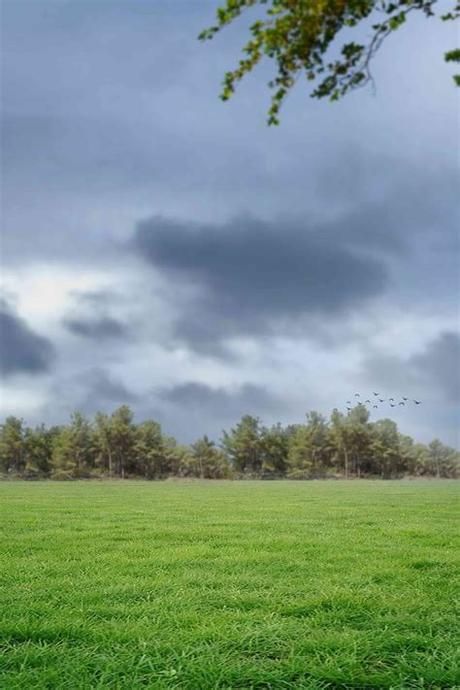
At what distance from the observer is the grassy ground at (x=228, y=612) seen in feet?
18.0

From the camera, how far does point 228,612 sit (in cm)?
728

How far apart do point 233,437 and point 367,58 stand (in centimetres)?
11638

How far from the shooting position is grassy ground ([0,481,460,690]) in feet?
18.0

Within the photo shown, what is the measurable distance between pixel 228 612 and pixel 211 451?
111 metres

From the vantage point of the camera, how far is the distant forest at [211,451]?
108438mm

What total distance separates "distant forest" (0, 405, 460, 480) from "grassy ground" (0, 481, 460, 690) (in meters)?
93.0

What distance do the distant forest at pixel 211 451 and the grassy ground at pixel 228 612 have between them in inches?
3662

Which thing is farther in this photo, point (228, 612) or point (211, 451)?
point (211, 451)

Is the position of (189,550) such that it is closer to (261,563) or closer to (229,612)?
(261,563)

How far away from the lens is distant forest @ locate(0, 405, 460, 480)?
108 metres

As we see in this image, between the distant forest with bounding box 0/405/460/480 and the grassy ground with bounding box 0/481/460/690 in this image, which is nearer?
the grassy ground with bounding box 0/481/460/690

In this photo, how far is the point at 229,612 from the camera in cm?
729

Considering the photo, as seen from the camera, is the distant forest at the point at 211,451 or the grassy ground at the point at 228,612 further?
the distant forest at the point at 211,451

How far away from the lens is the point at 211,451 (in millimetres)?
117250
